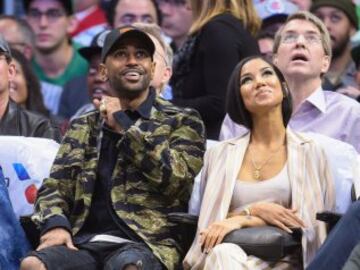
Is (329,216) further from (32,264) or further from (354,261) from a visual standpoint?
(32,264)

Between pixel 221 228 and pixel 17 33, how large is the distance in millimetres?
4515

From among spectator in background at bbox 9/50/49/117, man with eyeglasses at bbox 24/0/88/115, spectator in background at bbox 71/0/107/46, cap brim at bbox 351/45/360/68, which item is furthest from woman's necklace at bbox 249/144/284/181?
spectator in background at bbox 71/0/107/46

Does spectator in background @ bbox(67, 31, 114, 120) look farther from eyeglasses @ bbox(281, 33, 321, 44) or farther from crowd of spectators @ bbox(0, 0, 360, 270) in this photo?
eyeglasses @ bbox(281, 33, 321, 44)

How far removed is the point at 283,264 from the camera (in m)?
7.79

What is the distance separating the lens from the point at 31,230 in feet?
28.0

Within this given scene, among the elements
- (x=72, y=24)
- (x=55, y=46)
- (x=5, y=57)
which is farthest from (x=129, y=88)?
(x=72, y=24)

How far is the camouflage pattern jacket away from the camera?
8109mm

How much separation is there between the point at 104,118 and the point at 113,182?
14.6 inches

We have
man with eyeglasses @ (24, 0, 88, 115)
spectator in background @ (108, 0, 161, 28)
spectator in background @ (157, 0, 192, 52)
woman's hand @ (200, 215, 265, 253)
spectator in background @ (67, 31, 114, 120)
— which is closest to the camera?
woman's hand @ (200, 215, 265, 253)

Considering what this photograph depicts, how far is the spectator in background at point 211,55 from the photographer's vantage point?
940 cm

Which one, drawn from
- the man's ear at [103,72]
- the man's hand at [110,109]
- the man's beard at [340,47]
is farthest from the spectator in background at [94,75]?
the man's hand at [110,109]

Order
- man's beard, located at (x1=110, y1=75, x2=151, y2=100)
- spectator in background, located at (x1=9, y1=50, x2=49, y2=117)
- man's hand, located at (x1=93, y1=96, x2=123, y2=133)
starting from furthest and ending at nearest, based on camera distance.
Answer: spectator in background, located at (x1=9, y1=50, x2=49, y2=117), man's beard, located at (x1=110, y1=75, x2=151, y2=100), man's hand, located at (x1=93, y1=96, x2=123, y2=133)

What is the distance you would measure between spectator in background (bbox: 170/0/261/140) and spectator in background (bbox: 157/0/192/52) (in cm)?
215

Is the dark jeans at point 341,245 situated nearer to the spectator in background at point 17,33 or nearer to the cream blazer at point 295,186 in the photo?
the cream blazer at point 295,186
